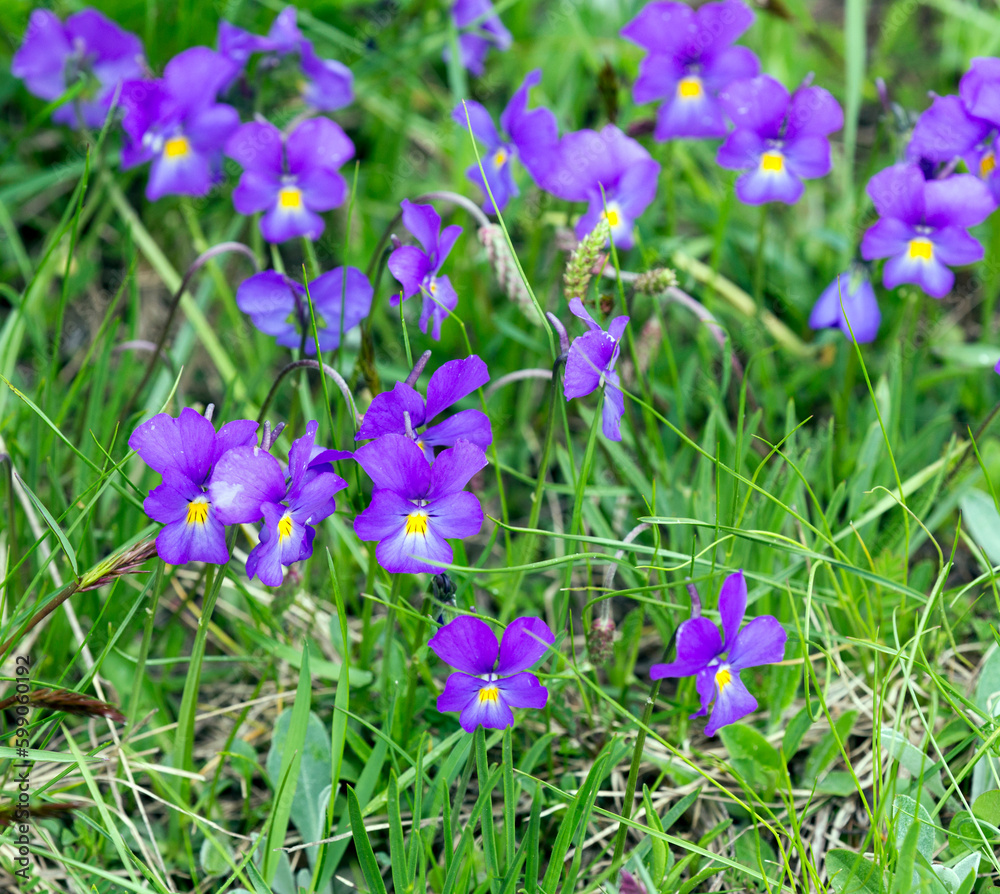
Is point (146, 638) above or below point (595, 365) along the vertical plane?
below

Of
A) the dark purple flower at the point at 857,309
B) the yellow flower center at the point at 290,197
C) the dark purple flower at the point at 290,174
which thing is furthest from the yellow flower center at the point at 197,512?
the dark purple flower at the point at 857,309

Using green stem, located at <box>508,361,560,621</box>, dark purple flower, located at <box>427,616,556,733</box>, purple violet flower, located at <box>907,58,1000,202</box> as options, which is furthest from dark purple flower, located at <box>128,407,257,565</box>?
purple violet flower, located at <box>907,58,1000,202</box>

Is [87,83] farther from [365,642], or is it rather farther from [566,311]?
[365,642]

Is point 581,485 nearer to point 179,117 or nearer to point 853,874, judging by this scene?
point 853,874

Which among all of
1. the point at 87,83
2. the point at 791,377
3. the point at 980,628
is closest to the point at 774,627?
the point at 980,628

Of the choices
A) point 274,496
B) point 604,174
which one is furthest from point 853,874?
point 604,174
